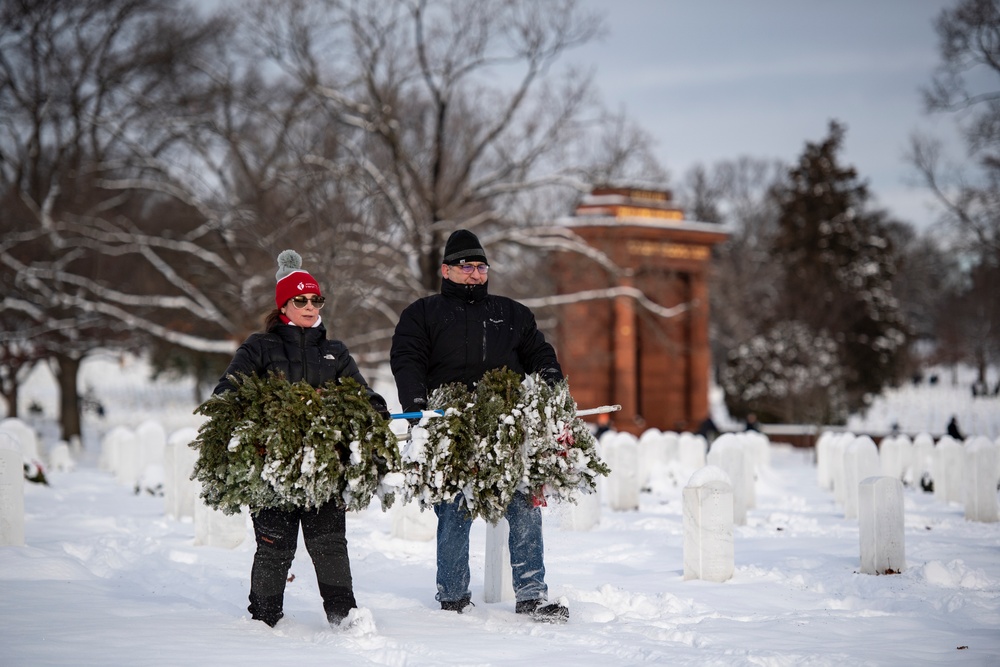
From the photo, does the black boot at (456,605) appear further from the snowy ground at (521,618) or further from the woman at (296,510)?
the woman at (296,510)

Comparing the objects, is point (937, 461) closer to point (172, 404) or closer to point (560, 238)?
point (560, 238)

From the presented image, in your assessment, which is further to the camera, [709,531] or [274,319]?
[709,531]

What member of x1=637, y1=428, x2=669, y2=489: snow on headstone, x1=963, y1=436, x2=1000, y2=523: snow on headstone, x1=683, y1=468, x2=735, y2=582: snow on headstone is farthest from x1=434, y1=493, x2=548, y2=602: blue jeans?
x1=637, y1=428, x2=669, y2=489: snow on headstone

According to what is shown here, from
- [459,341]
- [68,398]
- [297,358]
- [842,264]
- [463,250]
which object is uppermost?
[842,264]

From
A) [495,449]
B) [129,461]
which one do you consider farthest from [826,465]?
[495,449]

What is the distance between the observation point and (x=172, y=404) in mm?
54812

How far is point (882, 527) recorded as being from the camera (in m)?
7.92

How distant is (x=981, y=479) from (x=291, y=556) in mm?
9118

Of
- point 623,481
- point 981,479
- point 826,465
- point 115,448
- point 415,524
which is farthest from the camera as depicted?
point 115,448

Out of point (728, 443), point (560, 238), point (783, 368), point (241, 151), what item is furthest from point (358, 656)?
point (783, 368)

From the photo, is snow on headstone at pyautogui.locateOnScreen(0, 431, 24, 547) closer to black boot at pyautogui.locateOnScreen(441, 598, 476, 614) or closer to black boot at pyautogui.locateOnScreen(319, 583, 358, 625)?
black boot at pyautogui.locateOnScreen(319, 583, 358, 625)

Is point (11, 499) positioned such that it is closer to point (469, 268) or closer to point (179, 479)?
point (179, 479)

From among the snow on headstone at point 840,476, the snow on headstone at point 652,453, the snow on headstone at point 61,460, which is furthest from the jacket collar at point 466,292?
the snow on headstone at point 61,460

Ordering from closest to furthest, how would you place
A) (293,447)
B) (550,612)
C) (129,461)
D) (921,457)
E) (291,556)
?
(293,447)
(291,556)
(550,612)
(921,457)
(129,461)
